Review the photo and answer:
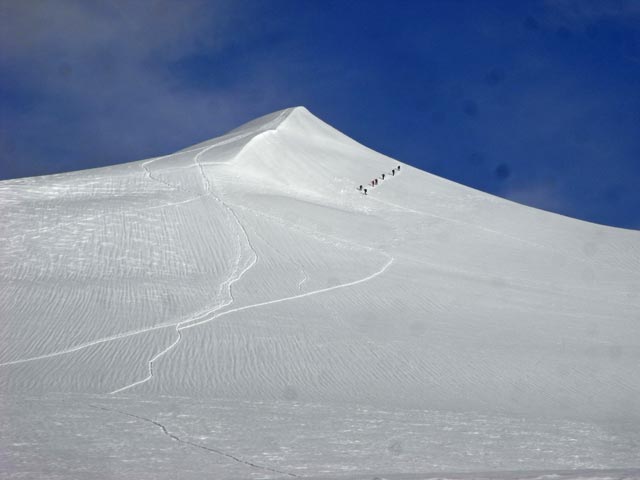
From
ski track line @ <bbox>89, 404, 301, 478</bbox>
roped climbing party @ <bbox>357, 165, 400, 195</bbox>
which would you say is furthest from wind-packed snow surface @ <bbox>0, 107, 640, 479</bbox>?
roped climbing party @ <bbox>357, 165, 400, 195</bbox>

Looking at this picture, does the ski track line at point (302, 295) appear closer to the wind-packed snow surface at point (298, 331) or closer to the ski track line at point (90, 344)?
the wind-packed snow surface at point (298, 331)

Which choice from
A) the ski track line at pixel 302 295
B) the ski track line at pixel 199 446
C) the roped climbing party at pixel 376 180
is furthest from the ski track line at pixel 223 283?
the roped climbing party at pixel 376 180

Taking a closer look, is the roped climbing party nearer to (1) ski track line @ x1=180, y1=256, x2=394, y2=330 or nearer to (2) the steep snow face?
(2) the steep snow face

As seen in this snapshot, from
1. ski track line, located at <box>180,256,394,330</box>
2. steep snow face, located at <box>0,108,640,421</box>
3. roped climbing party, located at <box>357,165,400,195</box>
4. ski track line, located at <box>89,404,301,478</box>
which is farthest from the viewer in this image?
roped climbing party, located at <box>357,165,400,195</box>

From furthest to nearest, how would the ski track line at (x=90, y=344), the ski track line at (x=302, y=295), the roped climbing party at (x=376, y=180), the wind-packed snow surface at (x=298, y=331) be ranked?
the roped climbing party at (x=376, y=180)
the ski track line at (x=302, y=295)
the ski track line at (x=90, y=344)
the wind-packed snow surface at (x=298, y=331)

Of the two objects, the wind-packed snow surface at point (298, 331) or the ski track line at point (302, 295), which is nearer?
the wind-packed snow surface at point (298, 331)

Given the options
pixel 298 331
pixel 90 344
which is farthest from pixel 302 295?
pixel 90 344

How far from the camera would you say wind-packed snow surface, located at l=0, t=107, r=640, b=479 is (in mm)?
9117

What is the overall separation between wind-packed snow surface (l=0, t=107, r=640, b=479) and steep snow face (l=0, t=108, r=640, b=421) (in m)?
0.07

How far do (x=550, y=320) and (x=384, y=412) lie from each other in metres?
8.34

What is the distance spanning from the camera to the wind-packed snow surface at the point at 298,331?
29.9 ft

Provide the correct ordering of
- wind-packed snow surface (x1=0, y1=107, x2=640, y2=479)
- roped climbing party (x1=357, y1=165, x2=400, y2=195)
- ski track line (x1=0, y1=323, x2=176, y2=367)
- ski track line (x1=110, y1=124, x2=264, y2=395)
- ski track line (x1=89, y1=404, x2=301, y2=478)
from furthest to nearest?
roped climbing party (x1=357, y1=165, x2=400, y2=195) → ski track line (x1=0, y1=323, x2=176, y2=367) → ski track line (x1=110, y1=124, x2=264, y2=395) → wind-packed snow surface (x1=0, y1=107, x2=640, y2=479) → ski track line (x1=89, y1=404, x2=301, y2=478)

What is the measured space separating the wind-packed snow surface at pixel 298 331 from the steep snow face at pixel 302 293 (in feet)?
0.22

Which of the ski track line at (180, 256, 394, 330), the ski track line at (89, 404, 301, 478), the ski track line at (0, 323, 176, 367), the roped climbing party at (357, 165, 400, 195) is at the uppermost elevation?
the roped climbing party at (357, 165, 400, 195)
